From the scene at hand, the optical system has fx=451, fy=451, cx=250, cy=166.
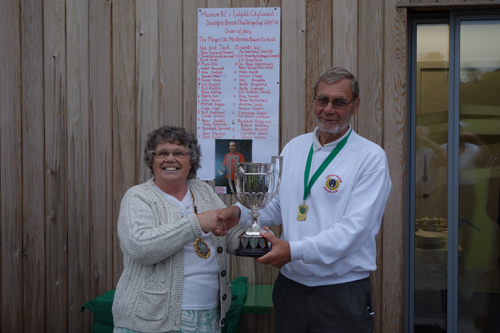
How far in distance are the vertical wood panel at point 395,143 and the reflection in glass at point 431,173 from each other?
185mm

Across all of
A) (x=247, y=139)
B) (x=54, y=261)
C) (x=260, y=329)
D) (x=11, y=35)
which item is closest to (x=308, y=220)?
(x=247, y=139)

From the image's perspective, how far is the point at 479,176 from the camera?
2994mm

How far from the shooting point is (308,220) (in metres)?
2.00

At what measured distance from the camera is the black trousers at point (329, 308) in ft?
6.37

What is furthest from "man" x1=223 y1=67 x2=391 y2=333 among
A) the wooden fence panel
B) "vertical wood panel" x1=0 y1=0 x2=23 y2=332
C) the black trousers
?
"vertical wood panel" x1=0 y1=0 x2=23 y2=332

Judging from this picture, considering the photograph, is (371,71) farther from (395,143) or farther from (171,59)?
(171,59)

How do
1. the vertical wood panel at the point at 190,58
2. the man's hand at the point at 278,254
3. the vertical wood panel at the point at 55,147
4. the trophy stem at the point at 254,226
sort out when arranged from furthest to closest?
the vertical wood panel at the point at 55,147 → the vertical wood panel at the point at 190,58 → the trophy stem at the point at 254,226 → the man's hand at the point at 278,254

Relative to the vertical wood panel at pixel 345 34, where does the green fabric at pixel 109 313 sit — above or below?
below

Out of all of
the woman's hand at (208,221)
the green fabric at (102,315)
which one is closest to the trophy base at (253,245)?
the woman's hand at (208,221)

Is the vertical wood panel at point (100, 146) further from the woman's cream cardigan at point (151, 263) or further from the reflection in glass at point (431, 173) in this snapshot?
the reflection in glass at point (431, 173)

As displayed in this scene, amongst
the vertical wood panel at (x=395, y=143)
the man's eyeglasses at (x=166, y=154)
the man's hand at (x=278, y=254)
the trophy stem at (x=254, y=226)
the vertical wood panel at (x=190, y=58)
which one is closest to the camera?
the man's hand at (x=278, y=254)

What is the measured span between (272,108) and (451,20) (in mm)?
1300

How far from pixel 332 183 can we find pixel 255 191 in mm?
337

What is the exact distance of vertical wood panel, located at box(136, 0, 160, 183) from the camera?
3.10 meters
